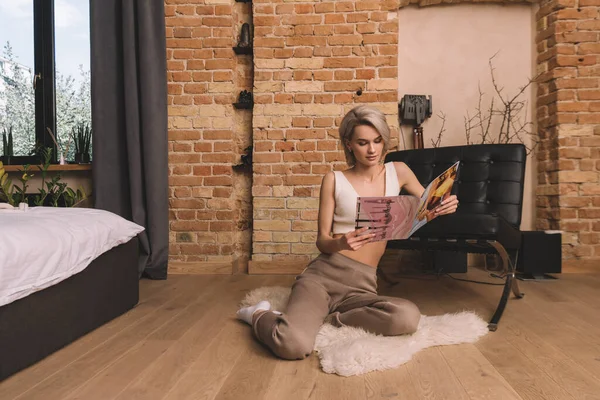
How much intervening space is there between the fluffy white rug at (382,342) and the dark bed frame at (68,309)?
0.89 meters

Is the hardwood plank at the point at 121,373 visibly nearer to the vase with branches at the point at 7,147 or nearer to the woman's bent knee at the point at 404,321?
the woman's bent knee at the point at 404,321

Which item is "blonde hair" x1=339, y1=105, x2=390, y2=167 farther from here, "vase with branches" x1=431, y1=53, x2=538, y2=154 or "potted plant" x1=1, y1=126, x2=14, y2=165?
"potted plant" x1=1, y1=126, x2=14, y2=165

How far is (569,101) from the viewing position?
296 centimetres

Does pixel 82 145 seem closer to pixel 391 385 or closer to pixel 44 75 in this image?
pixel 44 75

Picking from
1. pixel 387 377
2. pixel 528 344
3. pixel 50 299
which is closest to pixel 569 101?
pixel 528 344

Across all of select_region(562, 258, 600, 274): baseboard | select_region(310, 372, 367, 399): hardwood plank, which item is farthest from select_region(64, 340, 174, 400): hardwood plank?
select_region(562, 258, 600, 274): baseboard

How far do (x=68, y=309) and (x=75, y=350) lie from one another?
152 millimetres

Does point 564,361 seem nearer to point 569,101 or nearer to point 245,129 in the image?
point 569,101

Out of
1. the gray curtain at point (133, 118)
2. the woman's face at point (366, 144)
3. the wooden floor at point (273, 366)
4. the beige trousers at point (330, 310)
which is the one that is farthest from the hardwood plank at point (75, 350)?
the woman's face at point (366, 144)

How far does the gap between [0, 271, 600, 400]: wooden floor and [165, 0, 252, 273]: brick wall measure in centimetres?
99

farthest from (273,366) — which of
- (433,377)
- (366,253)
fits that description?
(366,253)

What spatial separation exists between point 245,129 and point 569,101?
2198 millimetres

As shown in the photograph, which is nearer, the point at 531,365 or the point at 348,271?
the point at 531,365

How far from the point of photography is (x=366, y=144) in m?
1.66
